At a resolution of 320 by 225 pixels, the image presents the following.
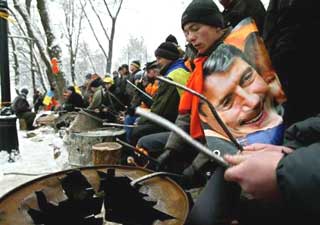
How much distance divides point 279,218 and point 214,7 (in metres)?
1.97

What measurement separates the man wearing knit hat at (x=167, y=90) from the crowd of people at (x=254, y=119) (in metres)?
0.93

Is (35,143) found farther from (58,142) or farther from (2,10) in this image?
(2,10)

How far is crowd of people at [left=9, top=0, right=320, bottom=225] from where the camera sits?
1.04 metres

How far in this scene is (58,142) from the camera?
22.5 feet

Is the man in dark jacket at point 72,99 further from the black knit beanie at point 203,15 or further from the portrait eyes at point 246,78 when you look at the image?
the portrait eyes at point 246,78

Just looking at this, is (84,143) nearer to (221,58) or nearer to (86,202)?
(221,58)

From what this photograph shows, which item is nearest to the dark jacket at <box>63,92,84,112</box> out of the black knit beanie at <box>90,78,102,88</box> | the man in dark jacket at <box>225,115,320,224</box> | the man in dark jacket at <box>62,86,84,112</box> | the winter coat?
the man in dark jacket at <box>62,86,84,112</box>

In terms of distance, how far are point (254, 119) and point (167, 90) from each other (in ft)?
6.34

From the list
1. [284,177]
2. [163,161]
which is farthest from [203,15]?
[284,177]

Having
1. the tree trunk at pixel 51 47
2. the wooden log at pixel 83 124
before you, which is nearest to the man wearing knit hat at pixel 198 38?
the wooden log at pixel 83 124

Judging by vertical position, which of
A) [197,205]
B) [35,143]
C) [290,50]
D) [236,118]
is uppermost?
[290,50]

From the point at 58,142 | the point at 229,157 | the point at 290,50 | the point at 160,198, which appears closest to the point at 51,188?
the point at 160,198

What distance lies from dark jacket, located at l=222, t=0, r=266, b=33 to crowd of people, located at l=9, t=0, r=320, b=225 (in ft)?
0.03

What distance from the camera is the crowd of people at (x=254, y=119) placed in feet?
3.40
